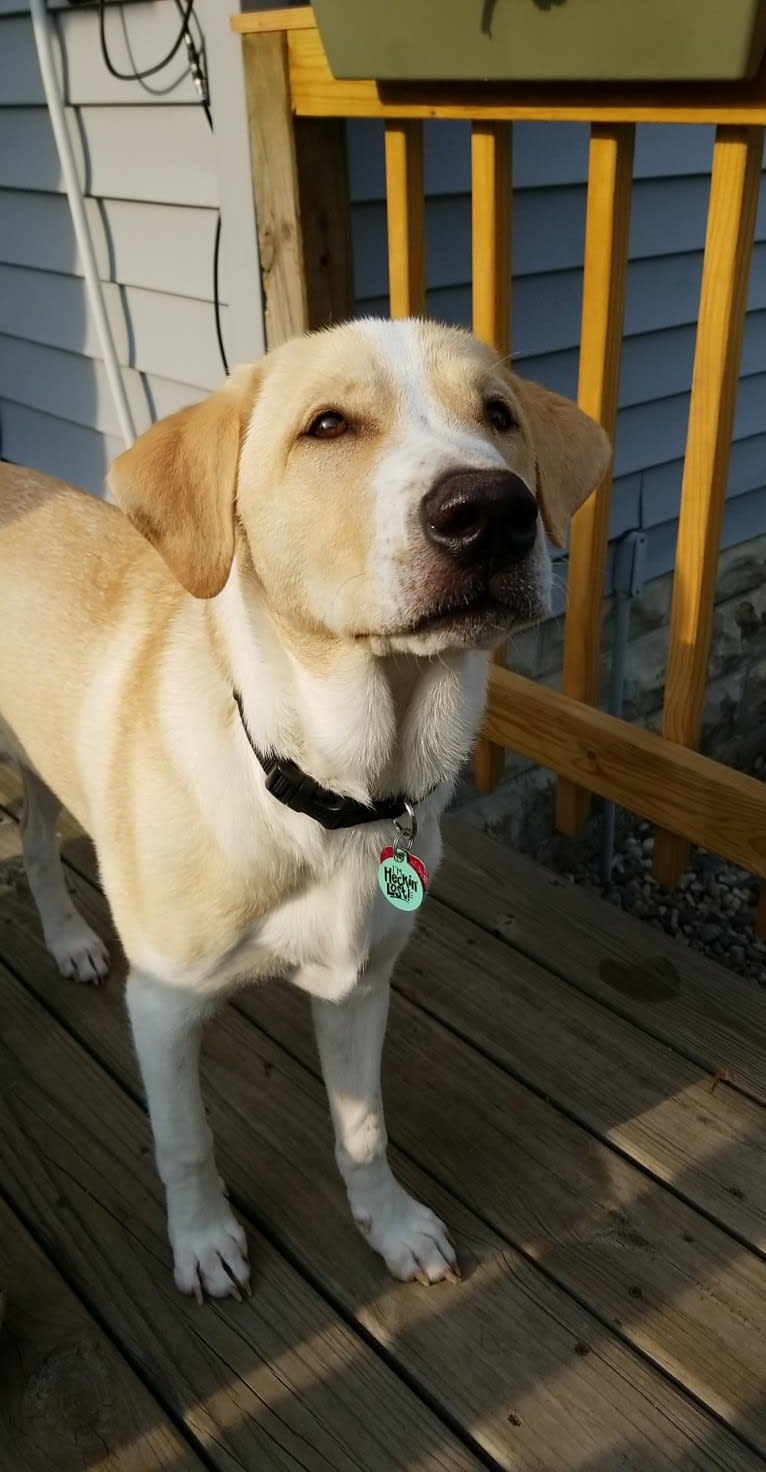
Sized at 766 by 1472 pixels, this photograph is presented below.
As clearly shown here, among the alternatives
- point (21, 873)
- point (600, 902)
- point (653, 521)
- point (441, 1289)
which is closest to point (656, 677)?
point (653, 521)

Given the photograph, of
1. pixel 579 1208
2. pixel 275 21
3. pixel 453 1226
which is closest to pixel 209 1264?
pixel 453 1226

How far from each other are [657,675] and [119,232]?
2.57 meters

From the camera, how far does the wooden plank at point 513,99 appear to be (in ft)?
5.65

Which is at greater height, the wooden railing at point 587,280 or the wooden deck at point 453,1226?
the wooden railing at point 587,280

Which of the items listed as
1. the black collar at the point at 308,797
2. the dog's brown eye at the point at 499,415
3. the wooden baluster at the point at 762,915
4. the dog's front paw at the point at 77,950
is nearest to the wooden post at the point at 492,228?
the dog's brown eye at the point at 499,415

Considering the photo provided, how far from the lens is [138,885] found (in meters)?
1.62

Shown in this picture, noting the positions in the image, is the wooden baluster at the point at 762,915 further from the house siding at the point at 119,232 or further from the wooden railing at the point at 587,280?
the house siding at the point at 119,232

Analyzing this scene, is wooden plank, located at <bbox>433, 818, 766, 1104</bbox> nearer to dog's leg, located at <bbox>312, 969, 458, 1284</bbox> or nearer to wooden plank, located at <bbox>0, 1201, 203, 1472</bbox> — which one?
dog's leg, located at <bbox>312, 969, 458, 1284</bbox>

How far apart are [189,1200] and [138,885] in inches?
21.4

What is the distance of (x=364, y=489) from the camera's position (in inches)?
53.0

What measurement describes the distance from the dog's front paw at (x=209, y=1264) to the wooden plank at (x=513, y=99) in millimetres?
1928

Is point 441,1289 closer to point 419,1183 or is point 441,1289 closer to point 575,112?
point 419,1183

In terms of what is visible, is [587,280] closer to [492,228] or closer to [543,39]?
[492,228]

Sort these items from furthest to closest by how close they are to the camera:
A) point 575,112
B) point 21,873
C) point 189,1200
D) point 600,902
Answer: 1. point 21,873
2. point 600,902
3. point 575,112
4. point 189,1200
